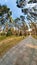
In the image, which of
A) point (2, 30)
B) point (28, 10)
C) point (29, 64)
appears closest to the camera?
point (29, 64)

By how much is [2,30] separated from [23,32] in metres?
27.2

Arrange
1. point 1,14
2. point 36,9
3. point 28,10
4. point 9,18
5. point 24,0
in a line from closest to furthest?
point 24,0 < point 36,9 < point 28,10 < point 1,14 < point 9,18

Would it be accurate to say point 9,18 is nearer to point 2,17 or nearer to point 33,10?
point 2,17

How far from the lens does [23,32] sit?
102 m

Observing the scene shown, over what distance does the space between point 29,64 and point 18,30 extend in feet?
290

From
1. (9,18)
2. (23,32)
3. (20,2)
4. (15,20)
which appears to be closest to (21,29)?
(23,32)

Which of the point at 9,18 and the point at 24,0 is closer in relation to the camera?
the point at 24,0

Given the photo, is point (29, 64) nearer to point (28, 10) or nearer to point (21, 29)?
point (28, 10)

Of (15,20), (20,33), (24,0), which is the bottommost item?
(20,33)

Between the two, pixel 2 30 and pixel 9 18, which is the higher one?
pixel 9 18

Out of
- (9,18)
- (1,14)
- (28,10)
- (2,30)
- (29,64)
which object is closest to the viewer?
(29,64)

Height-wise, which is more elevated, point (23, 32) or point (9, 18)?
point (9, 18)

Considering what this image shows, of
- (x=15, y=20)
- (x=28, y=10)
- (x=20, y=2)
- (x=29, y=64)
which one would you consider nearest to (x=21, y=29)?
(x=15, y=20)

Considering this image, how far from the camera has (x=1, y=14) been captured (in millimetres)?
57750
